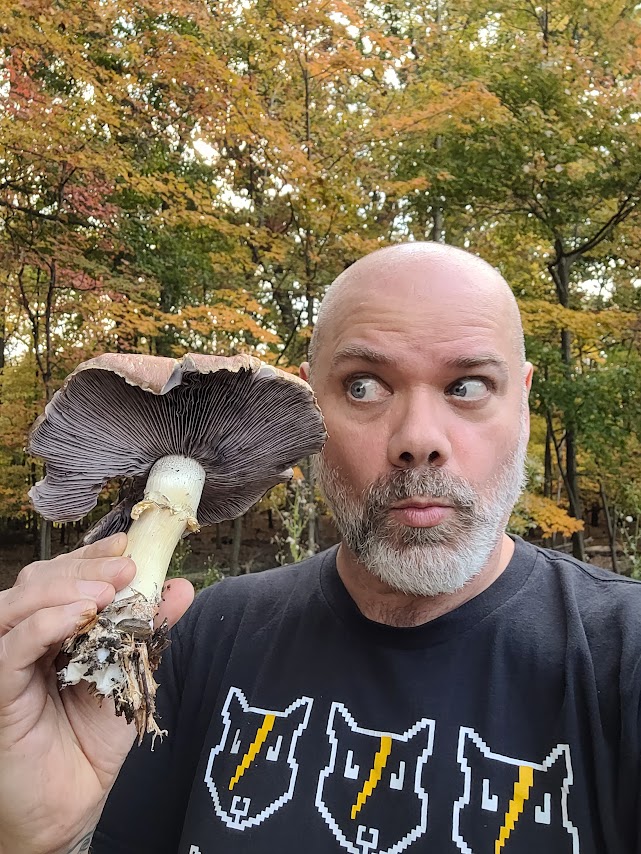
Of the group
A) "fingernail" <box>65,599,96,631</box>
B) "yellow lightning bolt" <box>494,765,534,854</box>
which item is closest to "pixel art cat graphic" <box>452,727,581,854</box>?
"yellow lightning bolt" <box>494,765,534,854</box>

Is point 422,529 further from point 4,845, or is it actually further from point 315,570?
point 4,845

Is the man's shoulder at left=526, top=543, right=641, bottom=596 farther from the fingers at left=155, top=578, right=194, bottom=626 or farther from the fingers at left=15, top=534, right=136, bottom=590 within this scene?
the fingers at left=15, top=534, right=136, bottom=590

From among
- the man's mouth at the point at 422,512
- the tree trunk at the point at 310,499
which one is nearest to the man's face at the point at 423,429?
the man's mouth at the point at 422,512

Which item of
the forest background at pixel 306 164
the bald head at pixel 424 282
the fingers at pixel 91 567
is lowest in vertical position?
the fingers at pixel 91 567

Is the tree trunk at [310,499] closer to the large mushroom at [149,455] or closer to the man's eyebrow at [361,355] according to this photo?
the large mushroom at [149,455]

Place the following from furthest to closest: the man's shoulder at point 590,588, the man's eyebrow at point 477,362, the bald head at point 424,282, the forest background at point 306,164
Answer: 1. the forest background at point 306,164
2. the bald head at point 424,282
3. the man's eyebrow at point 477,362
4. the man's shoulder at point 590,588

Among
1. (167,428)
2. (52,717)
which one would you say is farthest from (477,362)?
(52,717)

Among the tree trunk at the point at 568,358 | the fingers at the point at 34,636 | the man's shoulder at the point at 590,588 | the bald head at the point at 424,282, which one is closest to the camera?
the fingers at the point at 34,636
